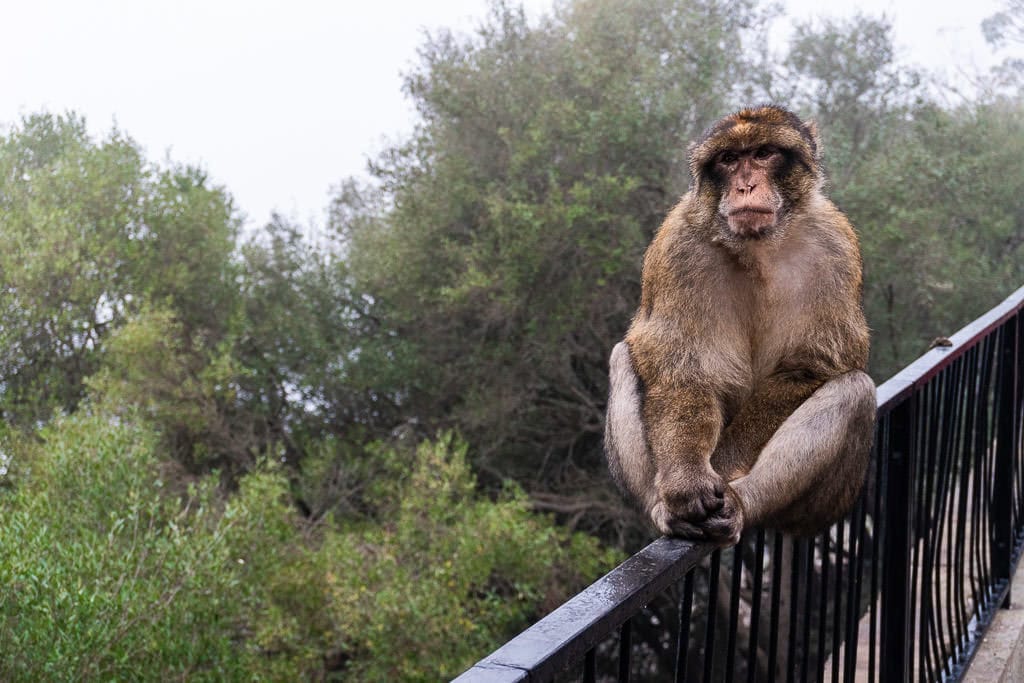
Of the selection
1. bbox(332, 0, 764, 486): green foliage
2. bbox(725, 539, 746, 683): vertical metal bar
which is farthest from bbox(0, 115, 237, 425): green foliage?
bbox(725, 539, 746, 683): vertical metal bar

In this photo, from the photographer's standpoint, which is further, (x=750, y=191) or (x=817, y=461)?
(x=750, y=191)

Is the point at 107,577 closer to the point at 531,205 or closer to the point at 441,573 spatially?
the point at 441,573

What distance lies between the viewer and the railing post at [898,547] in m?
2.11

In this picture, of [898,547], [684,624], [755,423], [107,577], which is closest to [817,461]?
[755,423]

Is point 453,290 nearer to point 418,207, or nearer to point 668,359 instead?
point 418,207

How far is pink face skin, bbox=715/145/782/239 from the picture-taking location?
2.16m

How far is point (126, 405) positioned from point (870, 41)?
32.5 ft

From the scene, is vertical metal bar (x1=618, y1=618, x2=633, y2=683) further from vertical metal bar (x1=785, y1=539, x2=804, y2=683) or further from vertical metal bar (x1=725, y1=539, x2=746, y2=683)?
vertical metal bar (x1=785, y1=539, x2=804, y2=683)

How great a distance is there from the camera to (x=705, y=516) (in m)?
1.72

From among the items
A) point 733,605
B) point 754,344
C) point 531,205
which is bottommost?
point 733,605

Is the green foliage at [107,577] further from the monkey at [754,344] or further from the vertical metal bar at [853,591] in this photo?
the vertical metal bar at [853,591]

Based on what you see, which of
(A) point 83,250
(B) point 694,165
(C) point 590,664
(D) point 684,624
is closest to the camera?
(C) point 590,664

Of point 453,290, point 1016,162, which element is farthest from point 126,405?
point 1016,162

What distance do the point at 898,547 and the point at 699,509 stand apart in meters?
0.65
